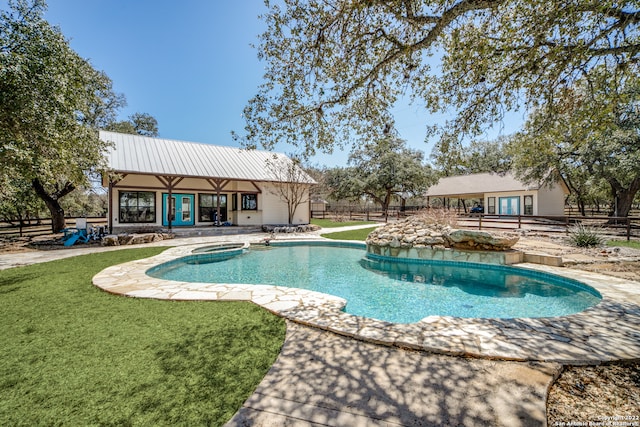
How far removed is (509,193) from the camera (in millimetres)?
21594

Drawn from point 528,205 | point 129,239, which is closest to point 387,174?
point 528,205

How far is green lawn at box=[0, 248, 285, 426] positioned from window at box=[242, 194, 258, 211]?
12.2 meters

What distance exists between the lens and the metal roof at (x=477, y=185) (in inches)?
844

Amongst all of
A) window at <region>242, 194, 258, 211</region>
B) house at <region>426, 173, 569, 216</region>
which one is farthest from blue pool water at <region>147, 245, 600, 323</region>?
house at <region>426, 173, 569, 216</region>

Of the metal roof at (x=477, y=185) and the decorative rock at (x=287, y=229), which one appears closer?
the decorative rock at (x=287, y=229)

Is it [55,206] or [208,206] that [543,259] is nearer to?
[208,206]

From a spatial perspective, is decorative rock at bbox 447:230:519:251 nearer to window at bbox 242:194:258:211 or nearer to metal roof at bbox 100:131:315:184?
metal roof at bbox 100:131:315:184

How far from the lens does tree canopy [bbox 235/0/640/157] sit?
12.0ft

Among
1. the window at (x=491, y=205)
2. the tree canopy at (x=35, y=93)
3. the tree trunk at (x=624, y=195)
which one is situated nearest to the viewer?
the tree canopy at (x=35, y=93)

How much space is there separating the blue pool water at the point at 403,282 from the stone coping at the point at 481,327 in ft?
2.99

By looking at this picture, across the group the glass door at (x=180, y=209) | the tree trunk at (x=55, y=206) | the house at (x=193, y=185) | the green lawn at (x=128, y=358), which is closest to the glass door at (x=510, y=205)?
the house at (x=193, y=185)

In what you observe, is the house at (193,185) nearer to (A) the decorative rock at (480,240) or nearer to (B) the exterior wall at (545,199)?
(A) the decorative rock at (480,240)

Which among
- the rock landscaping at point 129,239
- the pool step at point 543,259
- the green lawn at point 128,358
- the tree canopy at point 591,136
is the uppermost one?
the tree canopy at point 591,136

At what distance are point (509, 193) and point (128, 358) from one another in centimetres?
2557
